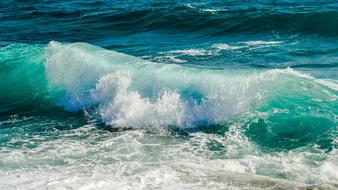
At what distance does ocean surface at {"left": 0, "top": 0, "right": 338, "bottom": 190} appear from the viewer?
7.43m

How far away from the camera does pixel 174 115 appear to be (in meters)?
9.97

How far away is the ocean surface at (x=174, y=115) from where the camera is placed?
7434 mm

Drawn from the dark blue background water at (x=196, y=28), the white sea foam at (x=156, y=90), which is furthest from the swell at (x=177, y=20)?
the white sea foam at (x=156, y=90)

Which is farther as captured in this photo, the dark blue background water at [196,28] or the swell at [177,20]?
the swell at [177,20]

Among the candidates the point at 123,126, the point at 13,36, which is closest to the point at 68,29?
the point at 13,36

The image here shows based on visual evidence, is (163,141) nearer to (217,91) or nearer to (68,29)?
(217,91)

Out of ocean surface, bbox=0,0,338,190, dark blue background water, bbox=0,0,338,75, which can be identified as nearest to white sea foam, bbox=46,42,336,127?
ocean surface, bbox=0,0,338,190

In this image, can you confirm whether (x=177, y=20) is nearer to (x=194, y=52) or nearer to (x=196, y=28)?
(x=196, y=28)

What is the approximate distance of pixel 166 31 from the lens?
69.1ft

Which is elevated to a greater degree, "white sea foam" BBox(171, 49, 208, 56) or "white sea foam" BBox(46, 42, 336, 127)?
"white sea foam" BBox(46, 42, 336, 127)

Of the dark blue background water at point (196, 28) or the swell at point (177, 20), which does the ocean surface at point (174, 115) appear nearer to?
the dark blue background water at point (196, 28)

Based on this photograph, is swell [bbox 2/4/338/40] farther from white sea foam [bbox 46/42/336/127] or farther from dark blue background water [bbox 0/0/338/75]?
white sea foam [bbox 46/42/336/127]

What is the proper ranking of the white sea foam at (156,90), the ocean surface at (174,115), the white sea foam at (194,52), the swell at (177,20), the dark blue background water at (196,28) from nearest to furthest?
the ocean surface at (174,115), the white sea foam at (156,90), the dark blue background water at (196,28), the white sea foam at (194,52), the swell at (177,20)

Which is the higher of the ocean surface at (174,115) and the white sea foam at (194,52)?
the ocean surface at (174,115)
